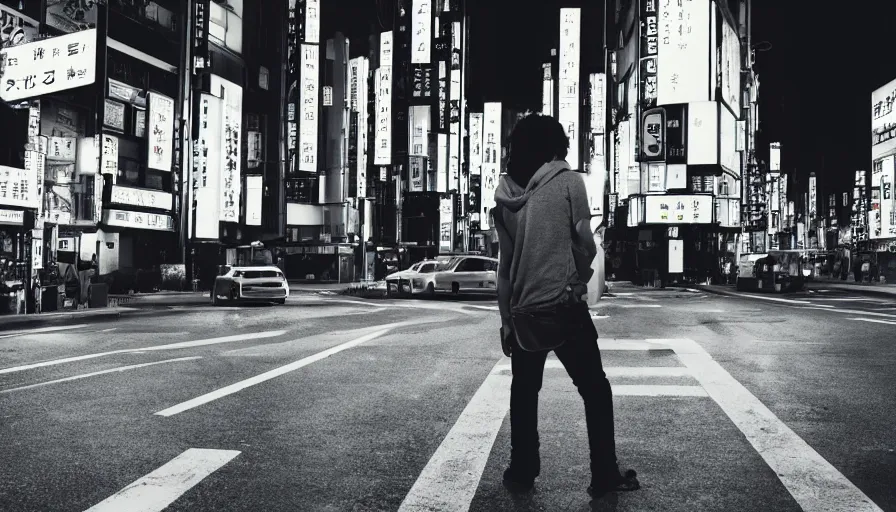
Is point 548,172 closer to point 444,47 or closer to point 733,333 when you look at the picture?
point 733,333

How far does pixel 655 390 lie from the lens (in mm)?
7387

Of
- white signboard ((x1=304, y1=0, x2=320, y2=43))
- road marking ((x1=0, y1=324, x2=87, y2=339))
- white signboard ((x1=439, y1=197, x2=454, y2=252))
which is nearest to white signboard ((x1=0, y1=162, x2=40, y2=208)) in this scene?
road marking ((x1=0, y1=324, x2=87, y2=339))

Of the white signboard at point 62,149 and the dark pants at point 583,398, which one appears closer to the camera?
the dark pants at point 583,398

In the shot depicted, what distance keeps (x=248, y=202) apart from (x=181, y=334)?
105ft

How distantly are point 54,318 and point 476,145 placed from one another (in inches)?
2230

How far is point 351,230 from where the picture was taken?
59.0 m

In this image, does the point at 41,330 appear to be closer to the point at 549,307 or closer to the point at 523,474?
the point at 523,474

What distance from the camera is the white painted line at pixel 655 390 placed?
7152 millimetres

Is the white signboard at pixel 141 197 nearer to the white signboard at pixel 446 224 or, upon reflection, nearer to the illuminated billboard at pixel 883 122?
the white signboard at pixel 446 224

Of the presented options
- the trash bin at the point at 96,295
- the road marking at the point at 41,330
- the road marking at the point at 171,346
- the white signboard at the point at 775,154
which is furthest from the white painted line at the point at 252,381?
the white signboard at the point at 775,154

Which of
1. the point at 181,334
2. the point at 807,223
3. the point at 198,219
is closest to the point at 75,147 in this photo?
the point at 198,219

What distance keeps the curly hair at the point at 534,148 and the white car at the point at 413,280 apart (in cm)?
2568

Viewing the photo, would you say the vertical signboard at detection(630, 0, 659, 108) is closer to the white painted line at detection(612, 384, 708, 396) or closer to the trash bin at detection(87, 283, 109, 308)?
the trash bin at detection(87, 283, 109, 308)

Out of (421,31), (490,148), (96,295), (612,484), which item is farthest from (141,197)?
(490,148)
